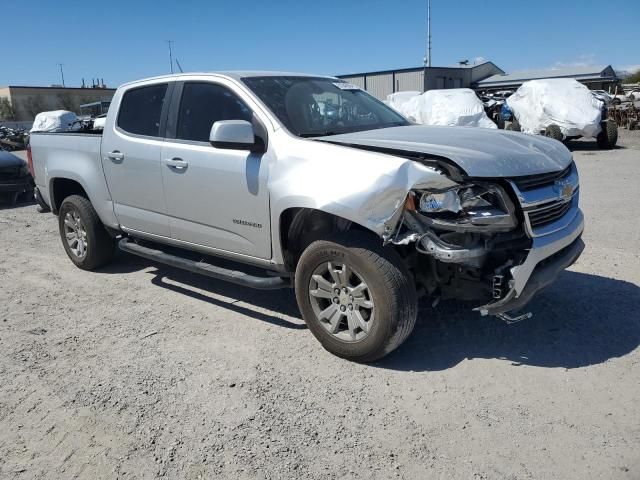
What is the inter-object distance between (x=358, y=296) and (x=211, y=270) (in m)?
1.45

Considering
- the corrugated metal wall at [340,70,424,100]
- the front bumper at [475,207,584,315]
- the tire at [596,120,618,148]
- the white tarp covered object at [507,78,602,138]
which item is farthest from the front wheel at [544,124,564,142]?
Answer: the corrugated metal wall at [340,70,424,100]

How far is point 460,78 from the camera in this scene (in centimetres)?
5016

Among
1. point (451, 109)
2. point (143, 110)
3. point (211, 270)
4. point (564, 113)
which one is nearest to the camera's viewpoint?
point (211, 270)

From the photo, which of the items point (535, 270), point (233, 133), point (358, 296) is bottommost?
point (358, 296)

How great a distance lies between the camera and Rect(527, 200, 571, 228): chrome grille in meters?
3.38

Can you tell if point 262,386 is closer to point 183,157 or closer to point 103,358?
point 103,358

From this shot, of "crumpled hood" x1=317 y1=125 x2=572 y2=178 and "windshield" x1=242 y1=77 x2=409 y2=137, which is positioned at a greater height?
"windshield" x1=242 y1=77 x2=409 y2=137

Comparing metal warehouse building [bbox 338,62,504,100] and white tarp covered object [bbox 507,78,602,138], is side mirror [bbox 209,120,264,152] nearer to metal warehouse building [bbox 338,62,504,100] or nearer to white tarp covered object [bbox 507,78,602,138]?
white tarp covered object [bbox 507,78,602,138]

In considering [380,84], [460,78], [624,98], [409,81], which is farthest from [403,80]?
[624,98]

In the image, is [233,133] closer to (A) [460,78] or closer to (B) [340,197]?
(B) [340,197]

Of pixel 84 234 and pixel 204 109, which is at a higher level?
pixel 204 109

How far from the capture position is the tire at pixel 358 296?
341 centimetres

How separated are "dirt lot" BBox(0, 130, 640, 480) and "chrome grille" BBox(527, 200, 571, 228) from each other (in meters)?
0.93

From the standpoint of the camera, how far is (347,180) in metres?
3.46
